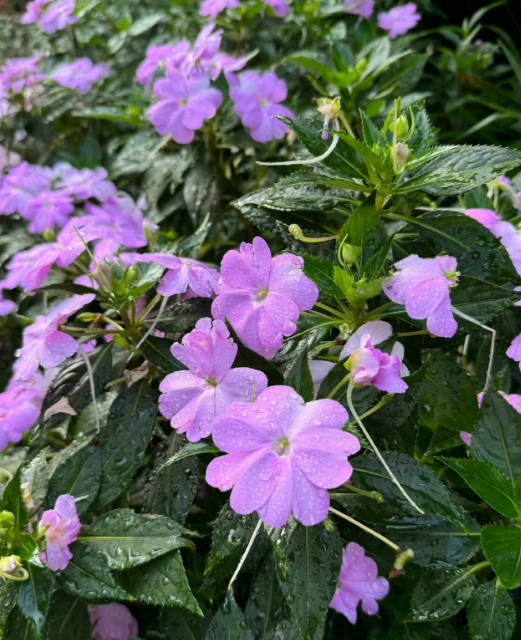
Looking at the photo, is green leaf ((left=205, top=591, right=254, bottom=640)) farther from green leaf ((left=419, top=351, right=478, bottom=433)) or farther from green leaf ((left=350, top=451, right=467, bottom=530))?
green leaf ((left=419, top=351, right=478, bottom=433))

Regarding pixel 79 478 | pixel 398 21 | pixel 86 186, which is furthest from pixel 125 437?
pixel 398 21

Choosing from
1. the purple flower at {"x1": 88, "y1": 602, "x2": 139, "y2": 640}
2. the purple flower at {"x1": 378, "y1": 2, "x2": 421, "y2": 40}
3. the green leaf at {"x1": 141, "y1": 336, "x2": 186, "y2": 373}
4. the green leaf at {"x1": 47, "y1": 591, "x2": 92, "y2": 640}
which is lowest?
the purple flower at {"x1": 88, "y1": 602, "x2": 139, "y2": 640}

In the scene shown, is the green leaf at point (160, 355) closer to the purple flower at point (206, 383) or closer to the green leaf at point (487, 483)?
the purple flower at point (206, 383)

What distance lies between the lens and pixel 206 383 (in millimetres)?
711

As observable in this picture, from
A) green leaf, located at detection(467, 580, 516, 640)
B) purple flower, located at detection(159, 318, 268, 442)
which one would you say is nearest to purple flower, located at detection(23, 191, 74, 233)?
purple flower, located at detection(159, 318, 268, 442)

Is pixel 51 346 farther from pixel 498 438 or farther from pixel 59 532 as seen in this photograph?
pixel 498 438

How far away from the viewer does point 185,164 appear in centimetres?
141

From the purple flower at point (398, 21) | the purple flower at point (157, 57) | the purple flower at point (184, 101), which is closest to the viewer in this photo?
the purple flower at point (184, 101)

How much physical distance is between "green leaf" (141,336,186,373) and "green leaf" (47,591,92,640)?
1.27 ft

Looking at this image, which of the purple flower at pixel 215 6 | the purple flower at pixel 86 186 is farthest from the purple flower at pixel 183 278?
the purple flower at pixel 215 6

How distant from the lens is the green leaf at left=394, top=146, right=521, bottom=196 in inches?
29.1

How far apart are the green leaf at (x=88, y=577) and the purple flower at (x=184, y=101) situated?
2.78 feet

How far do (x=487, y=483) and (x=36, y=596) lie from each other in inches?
24.8

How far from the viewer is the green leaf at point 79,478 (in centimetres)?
89
